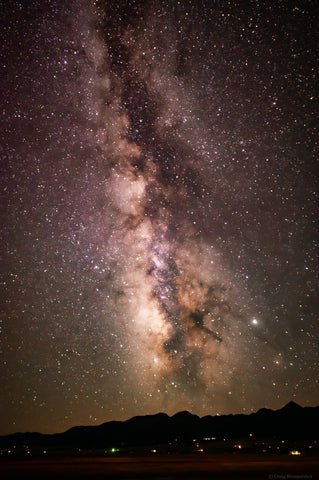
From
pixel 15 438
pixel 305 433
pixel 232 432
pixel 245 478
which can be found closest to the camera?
pixel 245 478

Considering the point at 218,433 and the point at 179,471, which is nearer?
the point at 179,471

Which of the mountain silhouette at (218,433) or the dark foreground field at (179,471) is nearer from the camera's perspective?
the dark foreground field at (179,471)

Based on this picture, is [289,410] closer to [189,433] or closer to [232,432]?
[232,432]

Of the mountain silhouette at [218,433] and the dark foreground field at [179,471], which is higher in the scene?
the dark foreground field at [179,471]

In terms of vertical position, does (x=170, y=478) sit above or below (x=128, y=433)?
above

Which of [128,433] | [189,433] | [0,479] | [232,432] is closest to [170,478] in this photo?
[0,479]

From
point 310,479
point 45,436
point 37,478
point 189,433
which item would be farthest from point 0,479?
point 45,436

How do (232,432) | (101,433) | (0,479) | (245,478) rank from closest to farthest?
(245,478) < (0,479) < (232,432) < (101,433)

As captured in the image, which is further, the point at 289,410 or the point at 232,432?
the point at 289,410

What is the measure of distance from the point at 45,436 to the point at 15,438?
604 inches

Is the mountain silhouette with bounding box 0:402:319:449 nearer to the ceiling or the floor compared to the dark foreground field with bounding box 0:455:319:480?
nearer to the floor

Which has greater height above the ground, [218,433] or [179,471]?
[179,471]

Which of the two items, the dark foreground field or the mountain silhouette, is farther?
the mountain silhouette

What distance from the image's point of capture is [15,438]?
186875 mm
